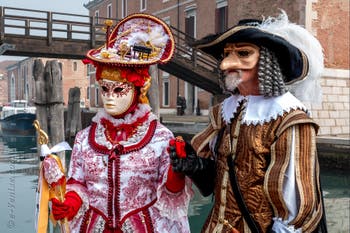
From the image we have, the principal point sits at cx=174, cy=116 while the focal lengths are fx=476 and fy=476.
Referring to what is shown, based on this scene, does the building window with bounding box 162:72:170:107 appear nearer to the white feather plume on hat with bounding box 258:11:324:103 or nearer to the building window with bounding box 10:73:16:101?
the white feather plume on hat with bounding box 258:11:324:103

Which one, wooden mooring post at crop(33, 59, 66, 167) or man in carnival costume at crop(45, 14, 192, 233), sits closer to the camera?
man in carnival costume at crop(45, 14, 192, 233)

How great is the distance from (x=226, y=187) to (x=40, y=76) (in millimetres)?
6173

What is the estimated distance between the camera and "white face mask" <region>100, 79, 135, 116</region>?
2.61 meters

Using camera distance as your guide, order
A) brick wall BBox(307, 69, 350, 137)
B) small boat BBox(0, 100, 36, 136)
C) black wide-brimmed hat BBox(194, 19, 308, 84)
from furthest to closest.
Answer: small boat BBox(0, 100, 36, 136) → brick wall BBox(307, 69, 350, 137) → black wide-brimmed hat BBox(194, 19, 308, 84)

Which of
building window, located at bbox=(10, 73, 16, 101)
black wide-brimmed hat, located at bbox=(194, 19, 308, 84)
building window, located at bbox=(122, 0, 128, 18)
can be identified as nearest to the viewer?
black wide-brimmed hat, located at bbox=(194, 19, 308, 84)

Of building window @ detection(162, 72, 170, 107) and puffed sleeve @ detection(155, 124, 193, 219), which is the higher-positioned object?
building window @ detection(162, 72, 170, 107)

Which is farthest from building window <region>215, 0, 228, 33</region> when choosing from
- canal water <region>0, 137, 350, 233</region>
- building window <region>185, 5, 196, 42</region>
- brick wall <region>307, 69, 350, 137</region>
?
canal water <region>0, 137, 350, 233</region>

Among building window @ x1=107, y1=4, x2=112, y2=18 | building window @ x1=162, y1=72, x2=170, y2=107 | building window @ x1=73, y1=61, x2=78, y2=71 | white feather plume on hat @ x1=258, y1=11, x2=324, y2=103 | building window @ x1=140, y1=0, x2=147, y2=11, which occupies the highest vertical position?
building window @ x1=107, y1=4, x2=112, y2=18

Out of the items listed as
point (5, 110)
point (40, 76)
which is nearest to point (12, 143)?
point (5, 110)

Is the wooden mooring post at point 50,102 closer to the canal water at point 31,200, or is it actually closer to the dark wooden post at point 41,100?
the dark wooden post at point 41,100

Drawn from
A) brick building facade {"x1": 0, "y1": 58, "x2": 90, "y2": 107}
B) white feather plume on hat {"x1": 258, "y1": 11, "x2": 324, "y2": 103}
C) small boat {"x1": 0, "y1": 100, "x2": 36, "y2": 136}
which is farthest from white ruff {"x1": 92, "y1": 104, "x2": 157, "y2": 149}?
brick building facade {"x1": 0, "y1": 58, "x2": 90, "y2": 107}

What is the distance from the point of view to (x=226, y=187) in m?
2.24

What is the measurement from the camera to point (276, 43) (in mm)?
2145

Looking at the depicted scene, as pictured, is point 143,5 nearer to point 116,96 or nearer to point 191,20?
point 191,20
